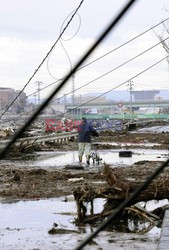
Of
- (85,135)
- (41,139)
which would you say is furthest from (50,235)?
(41,139)

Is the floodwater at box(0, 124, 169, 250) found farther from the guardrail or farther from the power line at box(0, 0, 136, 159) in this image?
the guardrail

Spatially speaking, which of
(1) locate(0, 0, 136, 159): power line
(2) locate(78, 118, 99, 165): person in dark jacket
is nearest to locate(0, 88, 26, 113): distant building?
(2) locate(78, 118, 99, 165): person in dark jacket

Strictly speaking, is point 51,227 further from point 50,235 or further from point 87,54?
point 87,54

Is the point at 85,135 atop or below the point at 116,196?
atop

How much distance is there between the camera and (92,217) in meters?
11.1

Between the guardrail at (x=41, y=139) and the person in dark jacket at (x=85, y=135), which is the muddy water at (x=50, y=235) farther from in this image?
the guardrail at (x=41, y=139)

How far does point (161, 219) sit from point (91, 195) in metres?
1.31

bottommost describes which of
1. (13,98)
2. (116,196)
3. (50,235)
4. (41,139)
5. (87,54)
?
(50,235)

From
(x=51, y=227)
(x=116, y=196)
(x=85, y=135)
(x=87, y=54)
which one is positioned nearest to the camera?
(x=87, y=54)

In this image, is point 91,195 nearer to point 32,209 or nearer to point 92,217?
point 92,217

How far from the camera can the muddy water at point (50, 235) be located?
9484 mm

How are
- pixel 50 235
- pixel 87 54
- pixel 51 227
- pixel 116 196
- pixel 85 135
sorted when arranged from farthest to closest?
pixel 85 135 → pixel 51 227 → pixel 116 196 → pixel 50 235 → pixel 87 54

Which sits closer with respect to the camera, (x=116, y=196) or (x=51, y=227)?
(x=116, y=196)

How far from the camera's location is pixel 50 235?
10.4 metres
